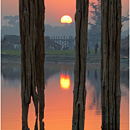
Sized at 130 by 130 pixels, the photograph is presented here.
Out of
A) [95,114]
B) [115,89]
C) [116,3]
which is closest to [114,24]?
[116,3]

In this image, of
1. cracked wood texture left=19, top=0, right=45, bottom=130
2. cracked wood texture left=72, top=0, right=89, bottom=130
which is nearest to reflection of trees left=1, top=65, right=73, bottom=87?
cracked wood texture left=19, top=0, right=45, bottom=130

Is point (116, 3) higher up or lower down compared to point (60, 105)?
higher up

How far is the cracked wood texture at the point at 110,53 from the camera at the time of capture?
14.8ft

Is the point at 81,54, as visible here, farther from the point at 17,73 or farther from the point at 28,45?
the point at 17,73

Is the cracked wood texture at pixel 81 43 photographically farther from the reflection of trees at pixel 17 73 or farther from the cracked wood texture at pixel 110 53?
the reflection of trees at pixel 17 73

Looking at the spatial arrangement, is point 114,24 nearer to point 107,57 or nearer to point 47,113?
point 107,57

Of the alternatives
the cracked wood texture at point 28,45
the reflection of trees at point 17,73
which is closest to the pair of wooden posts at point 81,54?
the cracked wood texture at point 28,45

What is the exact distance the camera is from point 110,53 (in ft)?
14.8

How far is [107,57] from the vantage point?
452cm

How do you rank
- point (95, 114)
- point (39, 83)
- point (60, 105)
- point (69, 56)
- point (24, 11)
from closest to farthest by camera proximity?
point (24, 11)
point (39, 83)
point (95, 114)
point (60, 105)
point (69, 56)

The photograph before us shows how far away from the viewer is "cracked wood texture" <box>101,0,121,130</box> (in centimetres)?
450

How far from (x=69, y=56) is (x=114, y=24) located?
34.3 metres

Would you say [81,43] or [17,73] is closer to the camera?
[81,43]

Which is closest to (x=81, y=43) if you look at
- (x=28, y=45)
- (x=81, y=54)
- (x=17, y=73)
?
(x=81, y=54)
